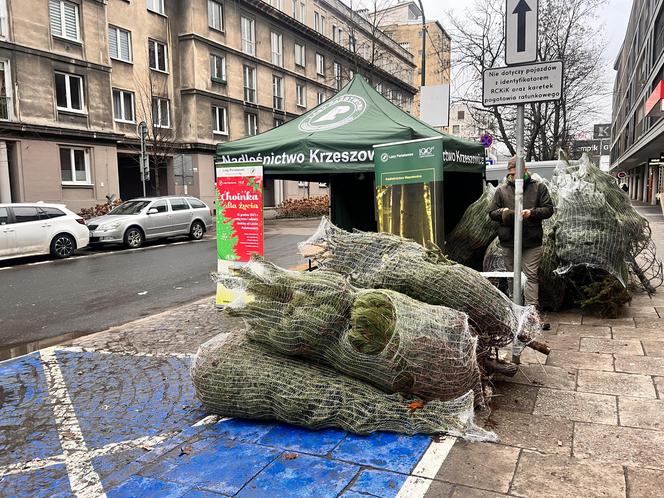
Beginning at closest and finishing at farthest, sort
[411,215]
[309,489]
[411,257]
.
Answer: [309,489] → [411,257] → [411,215]

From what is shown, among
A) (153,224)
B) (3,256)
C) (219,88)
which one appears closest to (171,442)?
(3,256)

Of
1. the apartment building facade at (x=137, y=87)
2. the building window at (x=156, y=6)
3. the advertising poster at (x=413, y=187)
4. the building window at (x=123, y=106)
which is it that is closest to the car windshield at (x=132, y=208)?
the apartment building facade at (x=137, y=87)

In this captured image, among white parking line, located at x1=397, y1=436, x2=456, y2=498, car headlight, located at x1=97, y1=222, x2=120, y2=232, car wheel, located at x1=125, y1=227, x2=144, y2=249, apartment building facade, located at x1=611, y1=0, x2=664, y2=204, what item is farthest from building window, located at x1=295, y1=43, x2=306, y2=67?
white parking line, located at x1=397, y1=436, x2=456, y2=498

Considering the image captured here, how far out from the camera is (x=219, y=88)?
3022cm

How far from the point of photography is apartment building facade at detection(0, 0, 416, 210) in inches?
803

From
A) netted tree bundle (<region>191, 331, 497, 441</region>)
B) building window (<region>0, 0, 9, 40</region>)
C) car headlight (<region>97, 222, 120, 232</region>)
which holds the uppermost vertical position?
building window (<region>0, 0, 9, 40</region>)

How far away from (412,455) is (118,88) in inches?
1003

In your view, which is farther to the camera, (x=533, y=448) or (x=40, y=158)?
(x=40, y=158)

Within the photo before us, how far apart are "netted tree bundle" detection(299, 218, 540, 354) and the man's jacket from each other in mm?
2042

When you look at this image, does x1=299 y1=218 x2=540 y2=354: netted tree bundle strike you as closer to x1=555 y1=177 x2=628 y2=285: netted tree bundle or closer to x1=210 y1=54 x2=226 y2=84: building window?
x1=555 y1=177 x2=628 y2=285: netted tree bundle

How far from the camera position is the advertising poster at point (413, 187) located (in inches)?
235

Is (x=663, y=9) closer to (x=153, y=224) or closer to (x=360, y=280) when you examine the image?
(x=153, y=224)

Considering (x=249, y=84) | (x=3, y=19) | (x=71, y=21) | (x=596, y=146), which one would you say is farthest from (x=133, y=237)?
(x=596, y=146)

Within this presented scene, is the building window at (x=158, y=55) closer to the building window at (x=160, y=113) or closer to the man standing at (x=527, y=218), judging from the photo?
the building window at (x=160, y=113)
